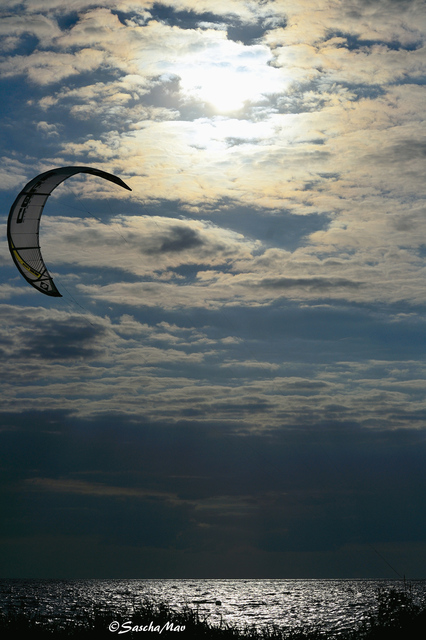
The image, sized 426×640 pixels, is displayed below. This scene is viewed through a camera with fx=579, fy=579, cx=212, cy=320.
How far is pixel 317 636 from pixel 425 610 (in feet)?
14.3

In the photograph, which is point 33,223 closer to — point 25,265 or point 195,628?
point 25,265

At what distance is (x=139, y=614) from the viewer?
975 inches

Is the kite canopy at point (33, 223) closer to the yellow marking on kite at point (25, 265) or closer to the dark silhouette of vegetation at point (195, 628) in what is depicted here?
the yellow marking on kite at point (25, 265)

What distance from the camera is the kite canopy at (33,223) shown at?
28.5 m

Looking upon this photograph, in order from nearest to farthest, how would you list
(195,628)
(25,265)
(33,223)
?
(195,628) < (25,265) < (33,223)

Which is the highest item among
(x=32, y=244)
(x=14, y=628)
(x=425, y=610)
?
(x=32, y=244)

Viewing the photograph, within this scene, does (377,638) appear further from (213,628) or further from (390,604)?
(213,628)

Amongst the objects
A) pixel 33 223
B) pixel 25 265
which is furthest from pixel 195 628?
pixel 33 223

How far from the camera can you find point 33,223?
30016mm

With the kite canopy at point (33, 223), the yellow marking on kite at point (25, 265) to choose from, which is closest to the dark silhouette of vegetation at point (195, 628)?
the kite canopy at point (33, 223)

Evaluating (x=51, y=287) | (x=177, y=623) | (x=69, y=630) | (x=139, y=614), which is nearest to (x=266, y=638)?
(x=177, y=623)

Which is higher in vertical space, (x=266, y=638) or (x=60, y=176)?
(x=60, y=176)

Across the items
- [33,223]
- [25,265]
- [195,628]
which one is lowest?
[195,628]

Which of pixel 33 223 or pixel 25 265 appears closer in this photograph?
pixel 25 265
